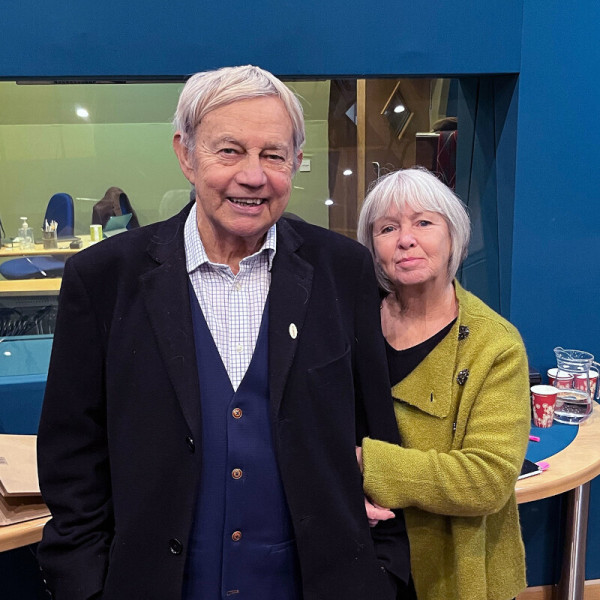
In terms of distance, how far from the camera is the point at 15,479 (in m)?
1.77

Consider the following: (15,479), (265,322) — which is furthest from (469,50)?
(15,479)

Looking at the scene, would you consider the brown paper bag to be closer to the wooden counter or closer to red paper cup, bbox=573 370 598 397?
the wooden counter

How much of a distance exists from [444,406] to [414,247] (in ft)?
1.13

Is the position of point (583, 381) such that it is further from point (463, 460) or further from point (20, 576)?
point (20, 576)

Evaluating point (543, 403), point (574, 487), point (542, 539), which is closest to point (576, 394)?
point (543, 403)

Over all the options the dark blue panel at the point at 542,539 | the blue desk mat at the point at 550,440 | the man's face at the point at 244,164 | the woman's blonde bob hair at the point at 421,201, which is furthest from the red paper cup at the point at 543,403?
the man's face at the point at 244,164

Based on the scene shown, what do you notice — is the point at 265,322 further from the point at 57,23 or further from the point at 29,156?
the point at 29,156

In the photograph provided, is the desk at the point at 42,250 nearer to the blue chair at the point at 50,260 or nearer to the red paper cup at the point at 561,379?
the blue chair at the point at 50,260

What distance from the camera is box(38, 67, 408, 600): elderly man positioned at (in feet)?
3.70

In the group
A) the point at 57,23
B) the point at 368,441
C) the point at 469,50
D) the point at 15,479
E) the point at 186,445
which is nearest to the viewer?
the point at 186,445

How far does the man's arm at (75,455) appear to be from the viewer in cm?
116

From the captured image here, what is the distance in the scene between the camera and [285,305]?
46.8 inches

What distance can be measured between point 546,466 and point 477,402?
2.65 ft

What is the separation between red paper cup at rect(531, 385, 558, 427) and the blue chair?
1683 millimetres
